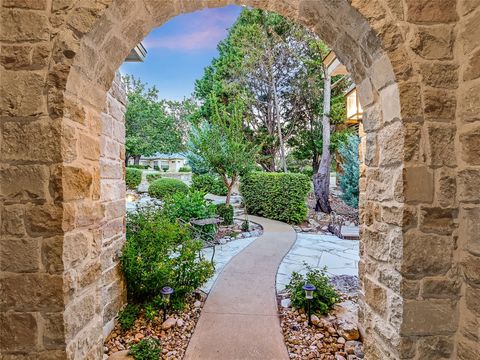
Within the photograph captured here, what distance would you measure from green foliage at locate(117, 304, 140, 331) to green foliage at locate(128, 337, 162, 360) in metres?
0.38

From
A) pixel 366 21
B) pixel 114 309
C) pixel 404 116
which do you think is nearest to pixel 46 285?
pixel 114 309

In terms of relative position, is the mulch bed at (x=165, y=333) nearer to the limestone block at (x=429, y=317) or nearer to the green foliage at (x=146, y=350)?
the green foliage at (x=146, y=350)

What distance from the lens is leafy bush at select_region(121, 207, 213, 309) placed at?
2682 mm

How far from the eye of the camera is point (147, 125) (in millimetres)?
18969

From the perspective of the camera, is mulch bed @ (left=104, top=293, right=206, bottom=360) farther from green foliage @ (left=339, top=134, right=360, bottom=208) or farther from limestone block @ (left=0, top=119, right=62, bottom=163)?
green foliage @ (left=339, top=134, right=360, bottom=208)

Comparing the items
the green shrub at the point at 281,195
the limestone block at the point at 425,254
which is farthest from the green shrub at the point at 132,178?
the limestone block at the point at 425,254

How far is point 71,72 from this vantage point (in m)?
1.31

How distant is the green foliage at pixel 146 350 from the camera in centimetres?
212

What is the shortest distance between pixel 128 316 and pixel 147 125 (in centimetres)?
1797

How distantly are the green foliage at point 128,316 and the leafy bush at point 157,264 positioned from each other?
16cm

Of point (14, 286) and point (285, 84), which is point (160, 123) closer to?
point (285, 84)

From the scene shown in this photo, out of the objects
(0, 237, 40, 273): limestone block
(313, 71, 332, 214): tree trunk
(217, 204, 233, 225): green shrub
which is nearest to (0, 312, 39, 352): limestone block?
(0, 237, 40, 273): limestone block

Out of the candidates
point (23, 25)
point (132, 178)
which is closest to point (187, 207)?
point (23, 25)

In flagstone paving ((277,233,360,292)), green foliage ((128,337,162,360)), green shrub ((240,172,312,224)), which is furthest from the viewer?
green shrub ((240,172,312,224))
